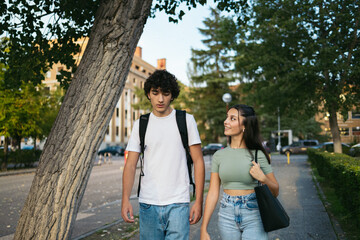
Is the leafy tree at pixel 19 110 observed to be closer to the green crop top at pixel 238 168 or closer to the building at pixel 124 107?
the green crop top at pixel 238 168

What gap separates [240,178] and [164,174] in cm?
61

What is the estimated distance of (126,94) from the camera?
62.3 m

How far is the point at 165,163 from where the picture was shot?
2604 mm

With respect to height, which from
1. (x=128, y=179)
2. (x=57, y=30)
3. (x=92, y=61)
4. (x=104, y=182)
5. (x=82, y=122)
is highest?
(x=57, y=30)

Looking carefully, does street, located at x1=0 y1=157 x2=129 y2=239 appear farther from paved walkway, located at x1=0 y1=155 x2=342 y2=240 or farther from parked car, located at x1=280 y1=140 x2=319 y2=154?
parked car, located at x1=280 y1=140 x2=319 y2=154

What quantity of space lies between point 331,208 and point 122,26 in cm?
659

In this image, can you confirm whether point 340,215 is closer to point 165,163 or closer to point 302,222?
point 302,222

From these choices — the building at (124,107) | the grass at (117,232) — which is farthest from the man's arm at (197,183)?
the building at (124,107)

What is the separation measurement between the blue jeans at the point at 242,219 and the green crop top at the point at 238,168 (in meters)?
0.10

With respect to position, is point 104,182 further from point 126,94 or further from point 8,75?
point 126,94

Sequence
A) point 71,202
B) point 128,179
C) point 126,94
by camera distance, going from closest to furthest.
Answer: point 128,179
point 71,202
point 126,94

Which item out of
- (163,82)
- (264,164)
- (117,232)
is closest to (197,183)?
(264,164)

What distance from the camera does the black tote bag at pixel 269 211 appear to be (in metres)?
2.47

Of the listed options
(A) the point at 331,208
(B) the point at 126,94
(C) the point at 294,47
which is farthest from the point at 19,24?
(B) the point at 126,94
